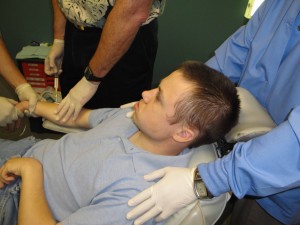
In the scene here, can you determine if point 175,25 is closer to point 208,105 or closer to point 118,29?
point 118,29

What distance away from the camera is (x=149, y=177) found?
0.92 m

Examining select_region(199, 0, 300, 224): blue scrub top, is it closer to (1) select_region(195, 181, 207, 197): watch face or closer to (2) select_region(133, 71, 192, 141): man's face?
(1) select_region(195, 181, 207, 197): watch face

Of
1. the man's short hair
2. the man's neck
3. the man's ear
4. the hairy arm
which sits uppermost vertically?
the hairy arm

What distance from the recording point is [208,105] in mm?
908

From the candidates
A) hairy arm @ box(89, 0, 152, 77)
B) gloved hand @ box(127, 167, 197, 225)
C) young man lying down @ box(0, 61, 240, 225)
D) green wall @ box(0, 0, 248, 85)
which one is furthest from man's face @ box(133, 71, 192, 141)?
green wall @ box(0, 0, 248, 85)

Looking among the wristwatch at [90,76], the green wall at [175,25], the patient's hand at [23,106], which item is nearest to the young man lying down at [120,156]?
the wristwatch at [90,76]

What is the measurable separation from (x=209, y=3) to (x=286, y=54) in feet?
4.52

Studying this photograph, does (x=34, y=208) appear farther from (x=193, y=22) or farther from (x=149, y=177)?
(x=193, y=22)

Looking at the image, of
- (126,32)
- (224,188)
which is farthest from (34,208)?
(126,32)

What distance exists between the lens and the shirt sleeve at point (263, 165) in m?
0.80

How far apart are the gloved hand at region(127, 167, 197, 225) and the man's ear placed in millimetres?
118

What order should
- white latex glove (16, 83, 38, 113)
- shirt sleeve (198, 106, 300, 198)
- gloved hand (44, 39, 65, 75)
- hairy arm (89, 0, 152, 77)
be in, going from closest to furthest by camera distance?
shirt sleeve (198, 106, 300, 198), hairy arm (89, 0, 152, 77), white latex glove (16, 83, 38, 113), gloved hand (44, 39, 65, 75)

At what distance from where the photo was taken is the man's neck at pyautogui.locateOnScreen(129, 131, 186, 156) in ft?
3.31

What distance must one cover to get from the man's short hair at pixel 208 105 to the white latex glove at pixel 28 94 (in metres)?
0.78
